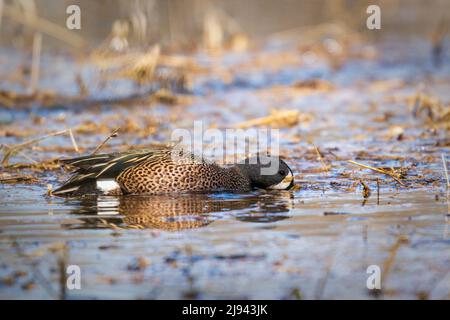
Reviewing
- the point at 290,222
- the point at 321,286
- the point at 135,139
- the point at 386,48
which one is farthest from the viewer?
the point at 386,48

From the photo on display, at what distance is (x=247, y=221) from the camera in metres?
→ 6.02

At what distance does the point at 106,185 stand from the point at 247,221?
1.49m

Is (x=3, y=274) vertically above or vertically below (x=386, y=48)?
below

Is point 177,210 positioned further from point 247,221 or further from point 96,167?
point 96,167

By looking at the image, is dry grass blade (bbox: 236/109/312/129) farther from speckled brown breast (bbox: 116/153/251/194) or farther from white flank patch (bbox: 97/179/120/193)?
white flank patch (bbox: 97/179/120/193)

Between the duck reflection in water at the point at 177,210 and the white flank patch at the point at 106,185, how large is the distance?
0.07 meters

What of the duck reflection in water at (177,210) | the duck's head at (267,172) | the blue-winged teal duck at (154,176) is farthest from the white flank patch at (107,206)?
the duck's head at (267,172)

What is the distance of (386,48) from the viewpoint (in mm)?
16766

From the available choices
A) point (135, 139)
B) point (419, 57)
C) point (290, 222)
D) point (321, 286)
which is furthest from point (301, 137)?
point (419, 57)

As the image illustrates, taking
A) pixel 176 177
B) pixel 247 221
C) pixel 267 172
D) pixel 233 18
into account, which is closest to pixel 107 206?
pixel 176 177

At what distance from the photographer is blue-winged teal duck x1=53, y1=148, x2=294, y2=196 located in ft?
22.7

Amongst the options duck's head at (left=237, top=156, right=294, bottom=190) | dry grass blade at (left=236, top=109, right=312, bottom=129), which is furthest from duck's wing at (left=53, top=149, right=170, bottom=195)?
dry grass blade at (left=236, top=109, right=312, bottom=129)

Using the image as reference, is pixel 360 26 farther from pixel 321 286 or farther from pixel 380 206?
pixel 321 286
